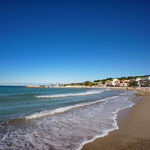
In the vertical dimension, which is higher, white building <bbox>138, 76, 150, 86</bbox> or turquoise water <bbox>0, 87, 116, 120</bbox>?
white building <bbox>138, 76, 150, 86</bbox>

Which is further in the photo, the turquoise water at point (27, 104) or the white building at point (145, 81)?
the white building at point (145, 81)

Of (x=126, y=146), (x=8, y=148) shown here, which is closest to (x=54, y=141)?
(x=8, y=148)

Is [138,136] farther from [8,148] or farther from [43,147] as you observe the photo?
[8,148]

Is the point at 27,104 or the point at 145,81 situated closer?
the point at 27,104

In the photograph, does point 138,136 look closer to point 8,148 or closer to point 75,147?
point 75,147

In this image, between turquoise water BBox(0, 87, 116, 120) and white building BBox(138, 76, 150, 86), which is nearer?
turquoise water BBox(0, 87, 116, 120)

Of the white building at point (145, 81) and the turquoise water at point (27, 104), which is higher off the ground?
the white building at point (145, 81)

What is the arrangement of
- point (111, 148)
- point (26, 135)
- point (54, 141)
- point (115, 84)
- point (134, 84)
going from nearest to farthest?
point (111, 148) → point (54, 141) → point (26, 135) → point (134, 84) → point (115, 84)

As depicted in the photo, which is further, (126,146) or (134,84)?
(134,84)

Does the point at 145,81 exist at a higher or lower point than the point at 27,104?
higher

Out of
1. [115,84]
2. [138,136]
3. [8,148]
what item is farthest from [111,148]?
[115,84]

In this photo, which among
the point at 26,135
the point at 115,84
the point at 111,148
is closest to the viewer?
the point at 111,148

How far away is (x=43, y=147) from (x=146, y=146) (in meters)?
3.14

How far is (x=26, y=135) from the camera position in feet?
15.6
